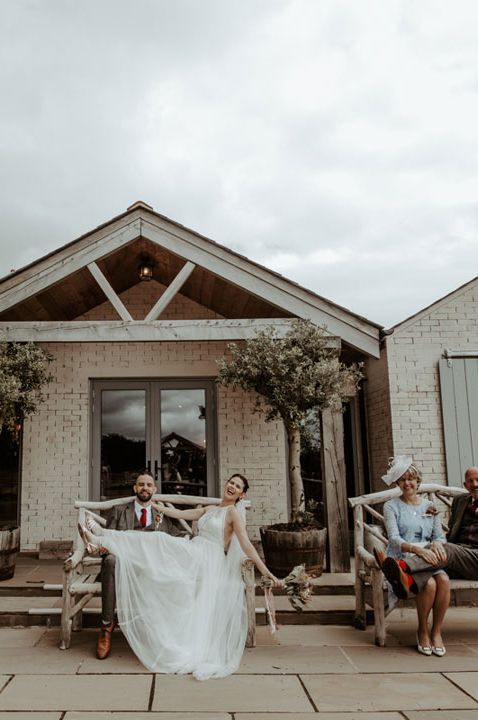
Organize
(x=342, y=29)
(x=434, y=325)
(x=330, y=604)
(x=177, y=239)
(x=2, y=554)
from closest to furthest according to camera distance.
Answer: (x=330, y=604) → (x=2, y=554) → (x=177, y=239) → (x=434, y=325) → (x=342, y=29)

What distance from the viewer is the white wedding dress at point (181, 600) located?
12.0 feet

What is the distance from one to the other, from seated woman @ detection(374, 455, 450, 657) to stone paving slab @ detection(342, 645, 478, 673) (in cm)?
9

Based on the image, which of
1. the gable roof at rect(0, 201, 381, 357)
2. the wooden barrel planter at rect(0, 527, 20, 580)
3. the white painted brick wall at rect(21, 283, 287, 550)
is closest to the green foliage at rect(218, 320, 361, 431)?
the gable roof at rect(0, 201, 381, 357)

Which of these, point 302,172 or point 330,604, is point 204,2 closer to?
point 330,604

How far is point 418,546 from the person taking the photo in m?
4.08

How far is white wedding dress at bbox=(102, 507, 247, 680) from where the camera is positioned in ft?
12.0

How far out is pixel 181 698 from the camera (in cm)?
316

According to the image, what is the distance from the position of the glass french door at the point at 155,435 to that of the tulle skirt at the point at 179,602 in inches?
127

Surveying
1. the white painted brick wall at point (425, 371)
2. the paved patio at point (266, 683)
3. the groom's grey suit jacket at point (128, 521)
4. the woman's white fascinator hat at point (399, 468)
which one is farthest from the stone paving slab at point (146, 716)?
the white painted brick wall at point (425, 371)

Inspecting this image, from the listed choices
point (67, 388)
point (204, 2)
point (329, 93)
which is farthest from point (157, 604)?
point (329, 93)

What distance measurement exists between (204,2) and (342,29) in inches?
65.7

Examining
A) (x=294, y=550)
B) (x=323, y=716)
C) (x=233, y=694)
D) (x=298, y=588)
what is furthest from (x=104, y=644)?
(x=294, y=550)

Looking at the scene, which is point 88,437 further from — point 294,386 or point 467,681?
point 467,681

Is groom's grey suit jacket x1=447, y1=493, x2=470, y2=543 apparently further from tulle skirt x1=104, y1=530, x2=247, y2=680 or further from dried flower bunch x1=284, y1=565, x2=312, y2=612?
tulle skirt x1=104, y1=530, x2=247, y2=680
